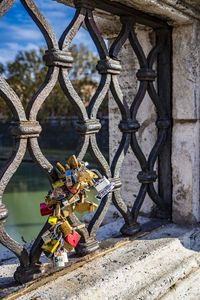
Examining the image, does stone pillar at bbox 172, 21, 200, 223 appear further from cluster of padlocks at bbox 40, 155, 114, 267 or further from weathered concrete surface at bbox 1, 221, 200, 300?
cluster of padlocks at bbox 40, 155, 114, 267

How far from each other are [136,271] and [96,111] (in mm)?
594

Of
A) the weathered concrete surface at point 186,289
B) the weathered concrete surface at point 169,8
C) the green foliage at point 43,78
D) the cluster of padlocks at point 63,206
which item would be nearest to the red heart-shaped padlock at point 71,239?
the cluster of padlocks at point 63,206

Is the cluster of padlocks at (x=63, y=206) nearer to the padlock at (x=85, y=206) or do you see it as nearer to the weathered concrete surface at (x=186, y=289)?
the padlock at (x=85, y=206)

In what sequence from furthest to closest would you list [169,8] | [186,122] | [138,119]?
[138,119]
[186,122]
[169,8]

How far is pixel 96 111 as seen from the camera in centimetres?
124

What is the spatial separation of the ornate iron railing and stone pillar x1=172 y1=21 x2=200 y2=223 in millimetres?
42

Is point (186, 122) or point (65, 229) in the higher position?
point (186, 122)

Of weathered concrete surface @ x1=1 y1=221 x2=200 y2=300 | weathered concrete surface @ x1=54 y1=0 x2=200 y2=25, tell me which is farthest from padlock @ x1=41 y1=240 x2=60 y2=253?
weathered concrete surface @ x1=54 y1=0 x2=200 y2=25

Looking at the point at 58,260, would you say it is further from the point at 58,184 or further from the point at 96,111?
the point at 96,111

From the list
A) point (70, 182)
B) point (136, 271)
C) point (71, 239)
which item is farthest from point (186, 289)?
point (70, 182)

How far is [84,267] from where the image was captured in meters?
1.16

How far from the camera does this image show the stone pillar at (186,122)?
4.98 feet

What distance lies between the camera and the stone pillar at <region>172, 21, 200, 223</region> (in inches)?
59.7

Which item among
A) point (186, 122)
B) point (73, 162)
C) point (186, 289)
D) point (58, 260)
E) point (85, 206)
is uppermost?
point (186, 122)
